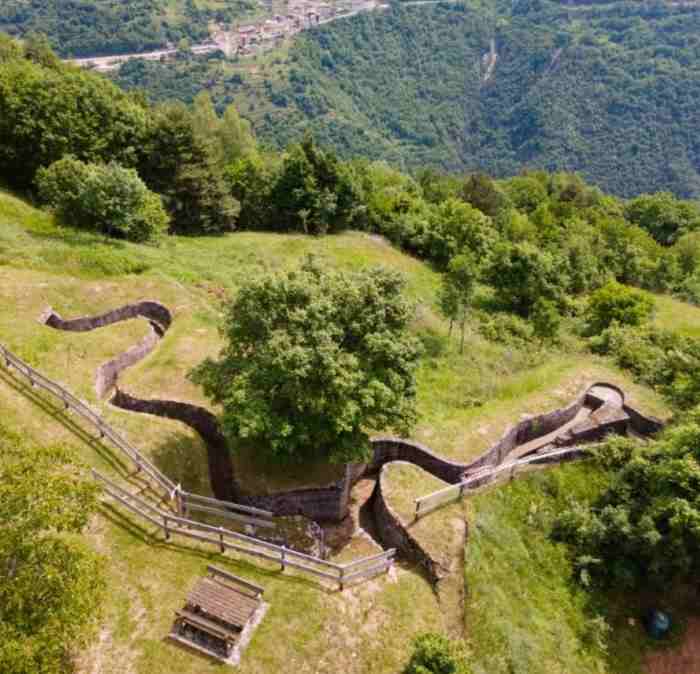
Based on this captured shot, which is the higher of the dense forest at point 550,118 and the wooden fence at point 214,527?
the wooden fence at point 214,527

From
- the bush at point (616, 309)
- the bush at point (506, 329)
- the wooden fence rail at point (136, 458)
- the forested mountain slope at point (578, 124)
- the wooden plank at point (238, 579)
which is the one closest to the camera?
the wooden plank at point (238, 579)

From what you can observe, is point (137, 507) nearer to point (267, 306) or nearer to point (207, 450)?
point (207, 450)

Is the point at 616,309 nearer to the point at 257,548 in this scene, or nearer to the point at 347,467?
the point at 347,467

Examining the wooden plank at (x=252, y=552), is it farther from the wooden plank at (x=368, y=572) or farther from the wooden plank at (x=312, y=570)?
the wooden plank at (x=368, y=572)

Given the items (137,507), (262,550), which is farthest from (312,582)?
(137,507)

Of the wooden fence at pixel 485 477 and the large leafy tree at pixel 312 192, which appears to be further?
the large leafy tree at pixel 312 192

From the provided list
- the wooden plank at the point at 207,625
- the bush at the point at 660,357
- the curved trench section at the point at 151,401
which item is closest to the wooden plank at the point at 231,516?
the curved trench section at the point at 151,401
